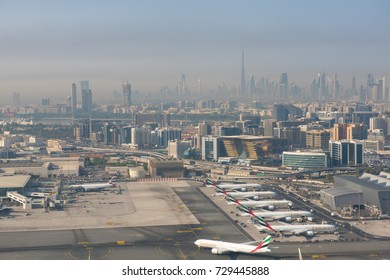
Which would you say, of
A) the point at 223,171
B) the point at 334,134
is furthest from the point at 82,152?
the point at 334,134

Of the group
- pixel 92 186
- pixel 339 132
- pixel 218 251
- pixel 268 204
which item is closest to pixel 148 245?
pixel 218 251

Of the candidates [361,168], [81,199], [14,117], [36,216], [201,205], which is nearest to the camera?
[36,216]

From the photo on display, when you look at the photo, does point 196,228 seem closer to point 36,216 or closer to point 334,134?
point 36,216

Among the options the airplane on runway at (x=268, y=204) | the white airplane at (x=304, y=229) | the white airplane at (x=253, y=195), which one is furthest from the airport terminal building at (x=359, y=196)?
the white airplane at (x=304, y=229)

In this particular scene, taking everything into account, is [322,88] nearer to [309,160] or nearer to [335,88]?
[335,88]

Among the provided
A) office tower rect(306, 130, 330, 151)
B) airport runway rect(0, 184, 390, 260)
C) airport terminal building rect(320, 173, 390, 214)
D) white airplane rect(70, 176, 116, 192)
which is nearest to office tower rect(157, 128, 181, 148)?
office tower rect(306, 130, 330, 151)

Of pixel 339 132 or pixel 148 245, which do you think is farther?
pixel 339 132

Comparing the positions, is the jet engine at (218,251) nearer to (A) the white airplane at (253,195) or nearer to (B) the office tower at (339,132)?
(A) the white airplane at (253,195)
